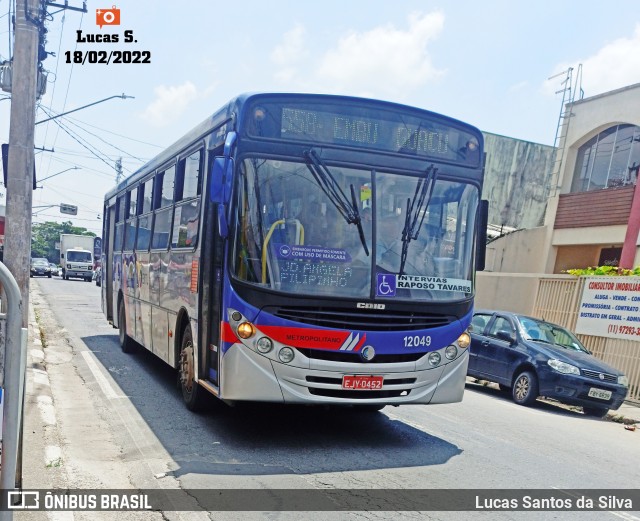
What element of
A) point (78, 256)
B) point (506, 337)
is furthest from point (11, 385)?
point (78, 256)

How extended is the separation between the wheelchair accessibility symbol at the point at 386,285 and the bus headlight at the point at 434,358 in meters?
0.79

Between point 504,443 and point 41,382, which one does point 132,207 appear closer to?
point 41,382

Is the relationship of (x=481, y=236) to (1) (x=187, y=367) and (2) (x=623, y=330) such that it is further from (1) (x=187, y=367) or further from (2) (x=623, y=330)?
(2) (x=623, y=330)

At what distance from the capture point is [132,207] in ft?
37.6

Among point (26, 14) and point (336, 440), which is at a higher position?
point (26, 14)

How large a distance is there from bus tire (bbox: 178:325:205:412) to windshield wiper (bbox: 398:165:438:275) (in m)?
2.67

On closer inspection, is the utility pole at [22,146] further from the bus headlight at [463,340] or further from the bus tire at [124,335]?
the bus headlight at [463,340]

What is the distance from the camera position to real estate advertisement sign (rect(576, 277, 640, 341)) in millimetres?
12742

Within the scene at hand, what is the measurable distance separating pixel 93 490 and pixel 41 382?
430 centimetres

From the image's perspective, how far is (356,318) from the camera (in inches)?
234

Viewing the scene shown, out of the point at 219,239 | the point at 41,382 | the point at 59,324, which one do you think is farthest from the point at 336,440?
the point at 59,324

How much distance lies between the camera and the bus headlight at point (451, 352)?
644 centimetres

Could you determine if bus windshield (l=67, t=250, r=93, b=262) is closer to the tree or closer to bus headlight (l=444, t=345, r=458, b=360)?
bus headlight (l=444, t=345, r=458, b=360)

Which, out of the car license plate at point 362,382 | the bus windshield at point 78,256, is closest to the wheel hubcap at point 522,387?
the car license plate at point 362,382
